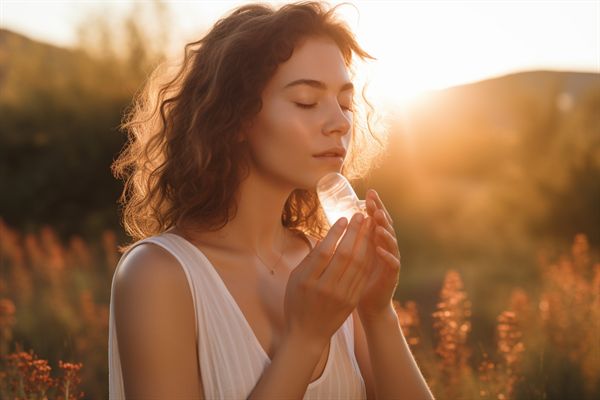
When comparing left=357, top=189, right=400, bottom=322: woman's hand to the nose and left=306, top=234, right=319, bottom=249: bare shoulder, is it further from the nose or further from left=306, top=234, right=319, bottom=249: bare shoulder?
left=306, top=234, right=319, bottom=249: bare shoulder

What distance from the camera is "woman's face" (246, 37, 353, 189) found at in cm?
251

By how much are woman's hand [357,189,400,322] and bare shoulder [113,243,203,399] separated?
0.58 meters

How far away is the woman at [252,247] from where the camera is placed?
2.27 meters

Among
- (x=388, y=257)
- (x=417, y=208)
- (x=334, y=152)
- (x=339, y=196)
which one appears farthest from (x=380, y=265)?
(x=417, y=208)

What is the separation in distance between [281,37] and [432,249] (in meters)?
10.2

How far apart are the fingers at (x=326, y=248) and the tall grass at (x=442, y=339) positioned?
3.91 ft

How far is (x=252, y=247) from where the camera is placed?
107 inches

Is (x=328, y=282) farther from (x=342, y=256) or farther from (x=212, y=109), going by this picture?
(x=212, y=109)

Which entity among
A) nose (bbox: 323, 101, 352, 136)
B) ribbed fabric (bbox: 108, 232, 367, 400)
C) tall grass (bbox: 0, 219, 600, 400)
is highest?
nose (bbox: 323, 101, 352, 136)

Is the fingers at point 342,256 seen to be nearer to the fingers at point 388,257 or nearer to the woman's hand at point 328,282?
the woman's hand at point 328,282

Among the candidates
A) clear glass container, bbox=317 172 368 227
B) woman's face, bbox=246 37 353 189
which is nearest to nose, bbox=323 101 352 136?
woman's face, bbox=246 37 353 189

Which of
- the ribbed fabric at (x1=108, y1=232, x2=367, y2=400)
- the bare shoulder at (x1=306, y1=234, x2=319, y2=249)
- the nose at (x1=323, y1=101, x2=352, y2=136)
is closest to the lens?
the ribbed fabric at (x1=108, y1=232, x2=367, y2=400)

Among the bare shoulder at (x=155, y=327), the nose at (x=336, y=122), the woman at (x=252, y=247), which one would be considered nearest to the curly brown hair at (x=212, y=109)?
the woman at (x=252, y=247)

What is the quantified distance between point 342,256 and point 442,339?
5.64ft
